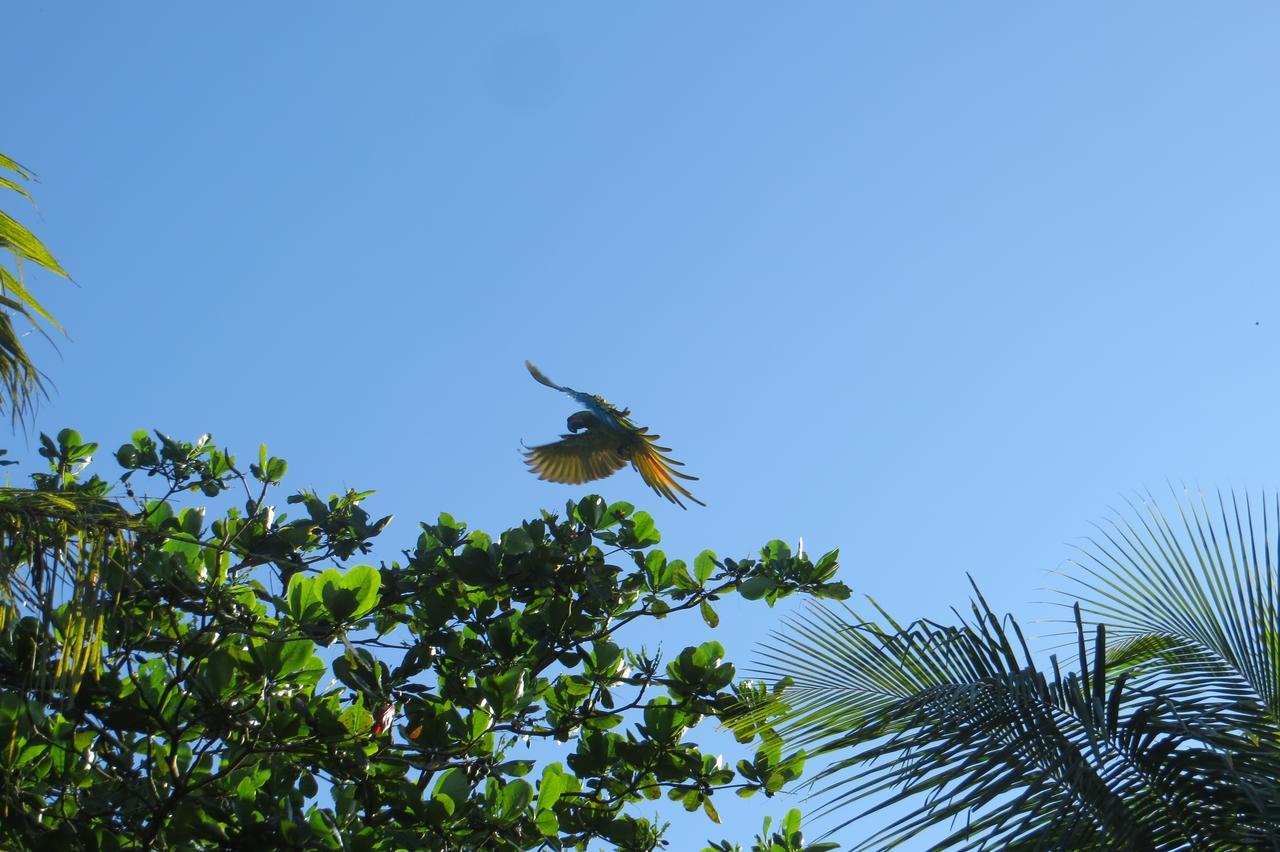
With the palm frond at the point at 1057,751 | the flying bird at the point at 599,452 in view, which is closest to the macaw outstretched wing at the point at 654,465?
the flying bird at the point at 599,452

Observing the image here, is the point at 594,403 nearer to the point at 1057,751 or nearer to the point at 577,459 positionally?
the point at 577,459

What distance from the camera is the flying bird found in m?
9.30

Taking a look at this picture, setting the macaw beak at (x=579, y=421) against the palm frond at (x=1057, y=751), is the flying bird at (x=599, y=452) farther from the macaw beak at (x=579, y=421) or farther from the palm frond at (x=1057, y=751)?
the palm frond at (x=1057, y=751)

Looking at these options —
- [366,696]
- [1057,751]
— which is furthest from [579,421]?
[1057,751]

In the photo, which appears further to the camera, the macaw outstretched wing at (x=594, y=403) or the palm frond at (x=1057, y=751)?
the macaw outstretched wing at (x=594, y=403)

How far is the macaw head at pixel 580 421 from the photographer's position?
960 centimetres

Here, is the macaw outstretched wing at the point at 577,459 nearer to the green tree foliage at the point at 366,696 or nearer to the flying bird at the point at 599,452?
the flying bird at the point at 599,452

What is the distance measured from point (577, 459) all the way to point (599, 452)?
9.1 inches

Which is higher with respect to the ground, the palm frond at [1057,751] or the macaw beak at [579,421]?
the macaw beak at [579,421]

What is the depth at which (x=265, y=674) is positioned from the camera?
514cm

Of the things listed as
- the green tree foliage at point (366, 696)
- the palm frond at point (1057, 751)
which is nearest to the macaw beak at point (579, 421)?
the green tree foliage at point (366, 696)

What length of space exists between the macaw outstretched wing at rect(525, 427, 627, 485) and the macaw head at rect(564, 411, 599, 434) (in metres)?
0.07

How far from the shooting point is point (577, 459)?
33.0 ft

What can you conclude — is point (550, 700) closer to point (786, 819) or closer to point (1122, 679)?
point (786, 819)
